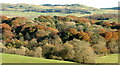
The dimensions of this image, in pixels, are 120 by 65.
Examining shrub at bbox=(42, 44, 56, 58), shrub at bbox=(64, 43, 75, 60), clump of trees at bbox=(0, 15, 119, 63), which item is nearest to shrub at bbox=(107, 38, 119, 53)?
clump of trees at bbox=(0, 15, 119, 63)

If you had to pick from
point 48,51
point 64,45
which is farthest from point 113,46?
point 48,51

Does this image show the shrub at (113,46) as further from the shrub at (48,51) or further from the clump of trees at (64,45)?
the shrub at (48,51)

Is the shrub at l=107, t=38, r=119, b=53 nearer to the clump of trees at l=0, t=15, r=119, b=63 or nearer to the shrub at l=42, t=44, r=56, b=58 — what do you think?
the clump of trees at l=0, t=15, r=119, b=63

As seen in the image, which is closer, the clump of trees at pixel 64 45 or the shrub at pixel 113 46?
the clump of trees at pixel 64 45

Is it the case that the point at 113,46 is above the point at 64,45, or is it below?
below

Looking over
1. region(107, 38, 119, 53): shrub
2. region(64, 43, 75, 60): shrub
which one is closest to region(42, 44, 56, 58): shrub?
region(64, 43, 75, 60): shrub

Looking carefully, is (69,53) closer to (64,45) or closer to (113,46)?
(64,45)

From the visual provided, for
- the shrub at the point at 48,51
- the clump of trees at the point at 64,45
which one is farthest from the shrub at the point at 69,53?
the shrub at the point at 48,51

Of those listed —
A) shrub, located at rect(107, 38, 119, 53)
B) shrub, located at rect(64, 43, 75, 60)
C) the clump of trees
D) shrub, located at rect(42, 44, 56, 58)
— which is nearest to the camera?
the clump of trees

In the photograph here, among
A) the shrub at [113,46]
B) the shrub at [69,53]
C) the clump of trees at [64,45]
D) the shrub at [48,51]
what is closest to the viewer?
the clump of trees at [64,45]

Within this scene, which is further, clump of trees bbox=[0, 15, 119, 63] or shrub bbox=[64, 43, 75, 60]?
shrub bbox=[64, 43, 75, 60]

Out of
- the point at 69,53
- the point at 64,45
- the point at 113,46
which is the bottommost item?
the point at 113,46

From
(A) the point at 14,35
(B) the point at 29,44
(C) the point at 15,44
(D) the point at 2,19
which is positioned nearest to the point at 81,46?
(B) the point at 29,44

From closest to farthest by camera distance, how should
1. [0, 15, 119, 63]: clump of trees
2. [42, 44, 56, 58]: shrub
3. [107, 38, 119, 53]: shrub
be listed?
[0, 15, 119, 63]: clump of trees
[42, 44, 56, 58]: shrub
[107, 38, 119, 53]: shrub
